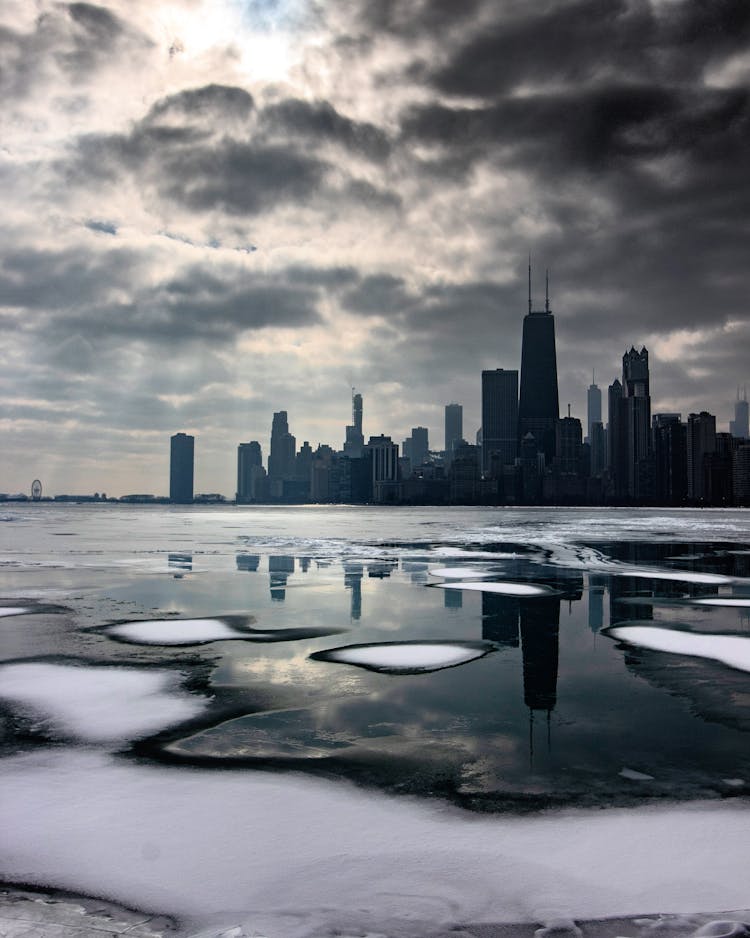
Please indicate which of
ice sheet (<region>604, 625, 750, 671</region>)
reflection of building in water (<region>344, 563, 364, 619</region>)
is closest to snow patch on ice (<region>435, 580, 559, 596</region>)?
reflection of building in water (<region>344, 563, 364, 619</region>)

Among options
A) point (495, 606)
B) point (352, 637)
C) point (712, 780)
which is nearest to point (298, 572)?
point (495, 606)

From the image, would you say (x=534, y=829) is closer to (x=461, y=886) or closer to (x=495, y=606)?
(x=461, y=886)

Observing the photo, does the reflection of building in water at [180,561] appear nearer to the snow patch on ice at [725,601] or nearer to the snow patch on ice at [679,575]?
the snow patch on ice at [679,575]

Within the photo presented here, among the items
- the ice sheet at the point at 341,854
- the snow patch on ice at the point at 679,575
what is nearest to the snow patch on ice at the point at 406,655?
the ice sheet at the point at 341,854

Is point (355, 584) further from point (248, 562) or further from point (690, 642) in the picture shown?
point (690, 642)

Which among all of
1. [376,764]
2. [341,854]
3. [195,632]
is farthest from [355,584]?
[341,854]

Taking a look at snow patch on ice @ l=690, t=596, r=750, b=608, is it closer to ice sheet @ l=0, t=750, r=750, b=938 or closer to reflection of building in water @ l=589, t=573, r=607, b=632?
reflection of building in water @ l=589, t=573, r=607, b=632
